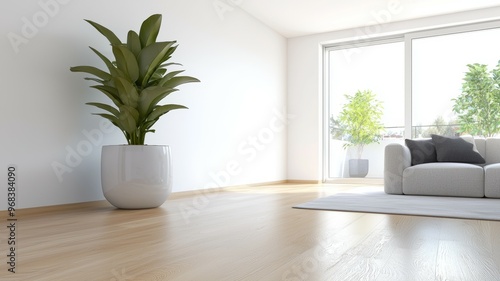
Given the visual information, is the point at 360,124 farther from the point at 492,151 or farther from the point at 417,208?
the point at 417,208

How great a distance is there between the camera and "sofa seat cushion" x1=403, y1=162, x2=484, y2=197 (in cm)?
394

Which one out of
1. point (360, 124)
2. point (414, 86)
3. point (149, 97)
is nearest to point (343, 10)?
point (414, 86)

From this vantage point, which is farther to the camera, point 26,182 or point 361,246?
point 26,182

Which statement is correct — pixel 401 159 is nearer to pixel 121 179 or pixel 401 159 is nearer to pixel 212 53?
pixel 212 53

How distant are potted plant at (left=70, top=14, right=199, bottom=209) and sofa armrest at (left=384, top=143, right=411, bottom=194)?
2.44 metres

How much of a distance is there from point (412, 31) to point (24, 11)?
5076 mm

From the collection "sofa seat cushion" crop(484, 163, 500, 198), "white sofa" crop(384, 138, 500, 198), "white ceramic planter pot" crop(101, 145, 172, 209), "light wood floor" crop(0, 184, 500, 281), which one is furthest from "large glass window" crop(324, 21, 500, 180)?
"white ceramic planter pot" crop(101, 145, 172, 209)

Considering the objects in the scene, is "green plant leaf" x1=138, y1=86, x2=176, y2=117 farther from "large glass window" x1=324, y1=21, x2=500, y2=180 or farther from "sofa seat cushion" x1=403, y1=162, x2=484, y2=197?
"large glass window" x1=324, y1=21, x2=500, y2=180

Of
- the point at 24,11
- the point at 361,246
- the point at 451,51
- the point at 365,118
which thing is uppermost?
the point at 451,51

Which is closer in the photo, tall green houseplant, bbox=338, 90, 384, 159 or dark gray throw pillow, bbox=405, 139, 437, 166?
dark gray throw pillow, bbox=405, 139, 437, 166

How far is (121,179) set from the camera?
292cm

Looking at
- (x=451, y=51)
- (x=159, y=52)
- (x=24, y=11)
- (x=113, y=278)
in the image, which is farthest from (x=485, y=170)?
(x=24, y=11)

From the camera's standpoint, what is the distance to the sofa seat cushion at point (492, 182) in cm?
384

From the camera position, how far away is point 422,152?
14.9 ft
